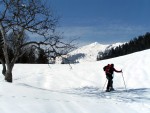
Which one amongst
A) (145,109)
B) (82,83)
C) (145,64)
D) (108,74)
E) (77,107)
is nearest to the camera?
(77,107)

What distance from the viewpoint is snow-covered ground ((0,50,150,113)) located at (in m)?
12.2

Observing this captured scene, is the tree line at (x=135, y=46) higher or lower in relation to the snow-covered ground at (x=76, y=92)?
higher

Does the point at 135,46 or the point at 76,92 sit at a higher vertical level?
the point at 135,46

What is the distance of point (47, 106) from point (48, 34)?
25.6ft

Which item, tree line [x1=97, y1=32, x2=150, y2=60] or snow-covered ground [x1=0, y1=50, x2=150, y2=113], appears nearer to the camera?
snow-covered ground [x1=0, y1=50, x2=150, y2=113]

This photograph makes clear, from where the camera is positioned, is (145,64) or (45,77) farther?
(145,64)

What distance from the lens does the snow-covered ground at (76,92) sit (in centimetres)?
1217

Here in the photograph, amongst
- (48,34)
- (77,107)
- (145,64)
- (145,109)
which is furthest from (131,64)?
(77,107)

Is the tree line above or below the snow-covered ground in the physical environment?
above

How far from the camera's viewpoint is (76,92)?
2081 cm

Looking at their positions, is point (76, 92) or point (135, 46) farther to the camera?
point (135, 46)

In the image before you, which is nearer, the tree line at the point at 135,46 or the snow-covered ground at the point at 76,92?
the snow-covered ground at the point at 76,92

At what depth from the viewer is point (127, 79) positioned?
27.7 m

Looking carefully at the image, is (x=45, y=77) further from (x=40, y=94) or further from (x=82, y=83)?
(x=40, y=94)
